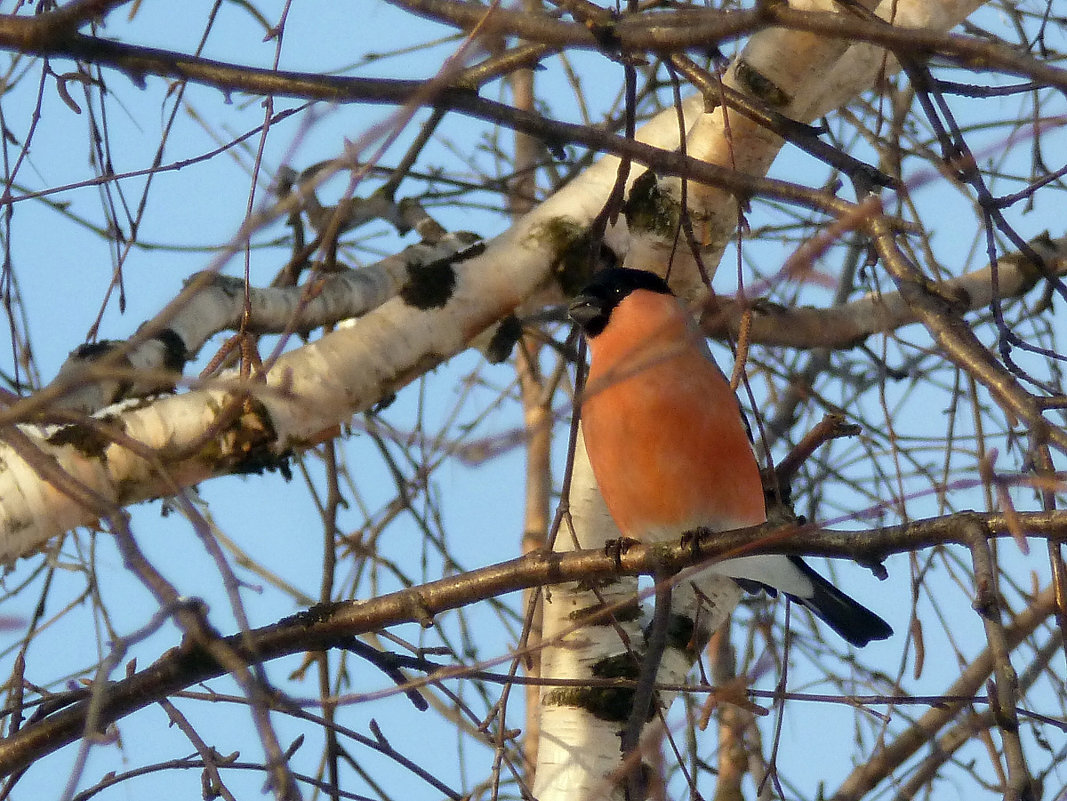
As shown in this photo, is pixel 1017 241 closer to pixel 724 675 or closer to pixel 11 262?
pixel 11 262

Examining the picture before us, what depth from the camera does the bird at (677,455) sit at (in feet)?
8.14

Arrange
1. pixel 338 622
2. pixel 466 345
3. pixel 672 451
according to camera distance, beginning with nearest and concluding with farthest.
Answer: pixel 338 622 < pixel 672 451 < pixel 466 345

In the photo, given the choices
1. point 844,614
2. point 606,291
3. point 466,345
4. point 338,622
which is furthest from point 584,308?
point 338,622

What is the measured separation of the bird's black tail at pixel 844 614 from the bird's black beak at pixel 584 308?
75 cm

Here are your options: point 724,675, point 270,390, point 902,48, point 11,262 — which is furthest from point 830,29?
point 724,675

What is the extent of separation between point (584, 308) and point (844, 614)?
932mm

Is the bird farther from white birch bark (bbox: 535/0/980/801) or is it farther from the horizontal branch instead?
the horizontal branch

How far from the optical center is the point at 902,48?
1.25 meters

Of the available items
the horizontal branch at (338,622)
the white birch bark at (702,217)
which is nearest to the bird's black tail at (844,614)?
the white birch bark at (702,217)

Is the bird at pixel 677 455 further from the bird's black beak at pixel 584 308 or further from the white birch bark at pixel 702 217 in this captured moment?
the white birch bark at pixel 702 217

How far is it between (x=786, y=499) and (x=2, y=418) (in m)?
1.82

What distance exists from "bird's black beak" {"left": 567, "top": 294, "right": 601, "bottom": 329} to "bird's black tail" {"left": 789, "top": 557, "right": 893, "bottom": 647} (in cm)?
75

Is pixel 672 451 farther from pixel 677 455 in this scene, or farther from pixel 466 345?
pixel 466 345

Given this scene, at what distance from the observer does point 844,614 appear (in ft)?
8.84
